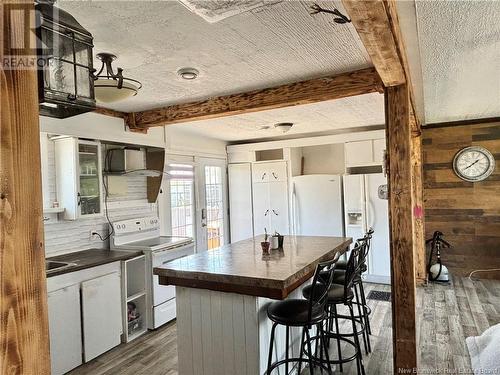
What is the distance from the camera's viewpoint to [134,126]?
3.83 m

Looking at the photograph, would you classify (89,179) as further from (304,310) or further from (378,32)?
(378,32)

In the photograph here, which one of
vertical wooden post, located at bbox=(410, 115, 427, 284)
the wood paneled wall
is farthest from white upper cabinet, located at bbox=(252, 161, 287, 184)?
the wood paneled wall

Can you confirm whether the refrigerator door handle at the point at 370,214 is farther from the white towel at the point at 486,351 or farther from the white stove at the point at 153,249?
the white stove at the point at 153,249

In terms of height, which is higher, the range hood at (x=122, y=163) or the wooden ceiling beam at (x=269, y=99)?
the wooden ceiling beam at (x=269, y=99)

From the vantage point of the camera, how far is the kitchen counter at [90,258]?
9.20ft

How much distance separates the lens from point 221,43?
2.09 metres

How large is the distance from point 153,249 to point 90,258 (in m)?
0.61

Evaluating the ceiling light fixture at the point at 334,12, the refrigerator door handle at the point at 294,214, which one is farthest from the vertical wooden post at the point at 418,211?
the ceiling light fixture at the point at 334,12

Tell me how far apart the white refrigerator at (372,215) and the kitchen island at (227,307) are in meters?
2.63

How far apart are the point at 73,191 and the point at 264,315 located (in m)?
2.09

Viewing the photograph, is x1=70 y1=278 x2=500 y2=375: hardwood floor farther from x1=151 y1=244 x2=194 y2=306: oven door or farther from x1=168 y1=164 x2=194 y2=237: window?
x1=168 y1=164 x2=194 y2=237: window

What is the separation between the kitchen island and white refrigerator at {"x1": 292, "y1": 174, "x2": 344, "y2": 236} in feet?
8.85

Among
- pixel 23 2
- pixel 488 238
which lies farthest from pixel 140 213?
pixel 488 238

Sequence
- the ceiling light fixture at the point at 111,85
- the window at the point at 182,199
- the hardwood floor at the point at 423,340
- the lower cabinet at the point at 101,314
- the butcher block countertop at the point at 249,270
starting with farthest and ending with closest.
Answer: the window at the point at 182,199 < the lower cabinet at the point at 101,314 < the hardwood floor at the point at 423,340 < the butcher block countertop at the point at 249,270 < the ceiling light fixture at the point at 111,85
